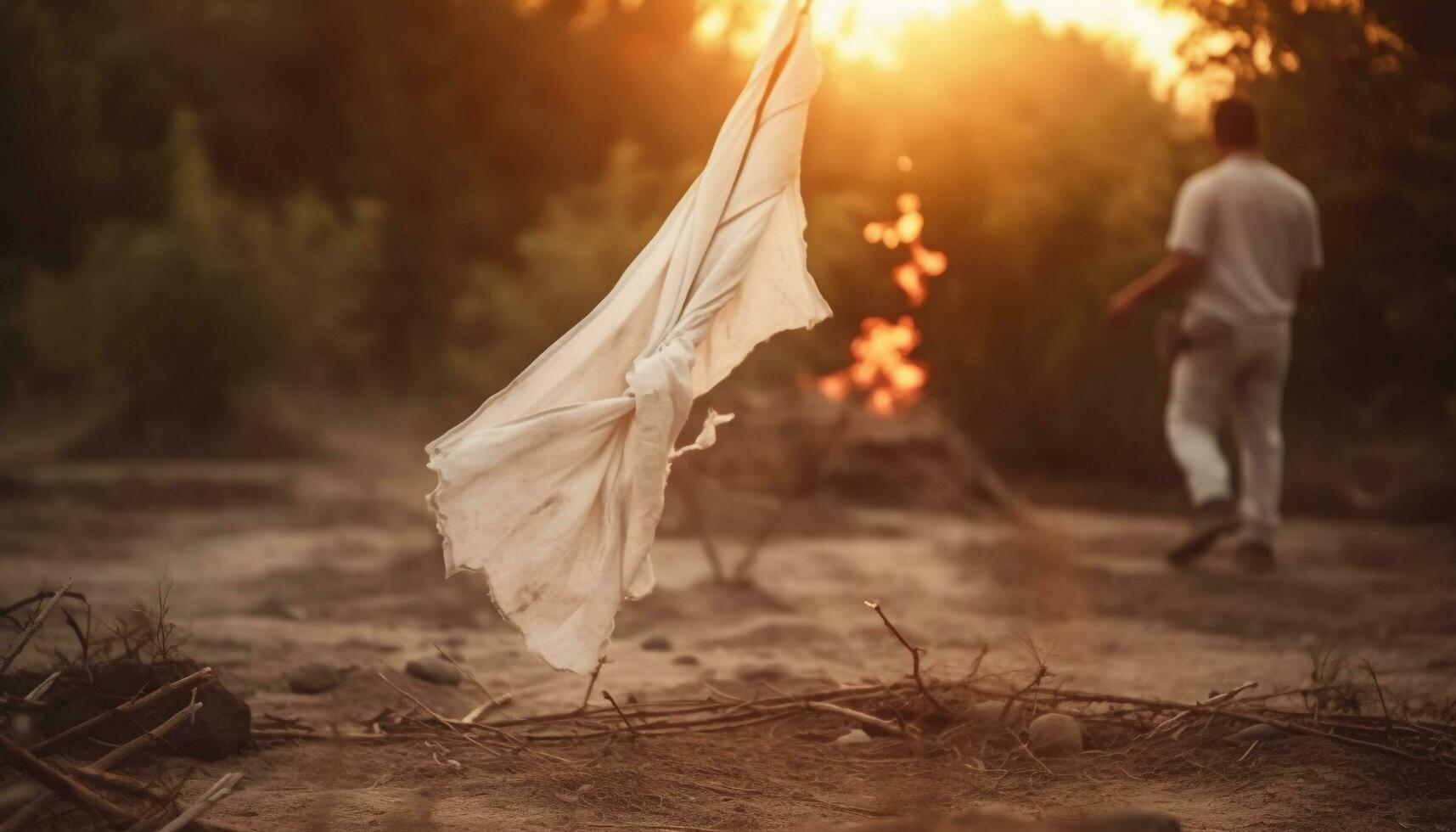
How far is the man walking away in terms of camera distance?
6352mm

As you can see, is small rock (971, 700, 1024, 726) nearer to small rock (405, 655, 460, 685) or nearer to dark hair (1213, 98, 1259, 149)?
small rock (405, 655, 460, 685)

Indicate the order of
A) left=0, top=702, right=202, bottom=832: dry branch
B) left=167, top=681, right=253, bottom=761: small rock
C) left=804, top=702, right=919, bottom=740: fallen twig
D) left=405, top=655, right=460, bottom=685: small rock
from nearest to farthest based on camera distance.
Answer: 1. left=0, top=702, right=202, bottom=832: dry branch
2. left=167, top=681, right=253, bottom=761: small rock
3. left=804, top=702, right=919, bottom=740: fallen twig
4. left=405, top=655, right=460, bottom=685: small rock

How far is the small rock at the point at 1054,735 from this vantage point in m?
3.23

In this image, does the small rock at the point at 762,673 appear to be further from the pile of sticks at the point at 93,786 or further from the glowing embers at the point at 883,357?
the glowing embers at the point at 883,357

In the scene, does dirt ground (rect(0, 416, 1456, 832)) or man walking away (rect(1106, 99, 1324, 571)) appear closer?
dirt ground (rect(0, 416, 1456, 832))

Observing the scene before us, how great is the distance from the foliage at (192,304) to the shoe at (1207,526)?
23.3 ft

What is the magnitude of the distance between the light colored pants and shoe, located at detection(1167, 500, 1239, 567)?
0.04 metres

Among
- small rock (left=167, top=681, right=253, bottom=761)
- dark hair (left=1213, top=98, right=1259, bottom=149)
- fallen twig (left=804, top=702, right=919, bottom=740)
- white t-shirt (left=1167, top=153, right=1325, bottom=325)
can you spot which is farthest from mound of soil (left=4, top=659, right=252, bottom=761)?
dark hair (left=1213, top=98, right=1259, bottom=149)

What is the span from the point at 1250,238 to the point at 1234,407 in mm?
783

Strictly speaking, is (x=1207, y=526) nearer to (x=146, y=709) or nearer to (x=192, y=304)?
(x=146, y=709)

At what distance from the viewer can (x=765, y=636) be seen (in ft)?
16.4

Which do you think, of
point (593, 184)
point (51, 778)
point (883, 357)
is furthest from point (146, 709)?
point (593, 184)

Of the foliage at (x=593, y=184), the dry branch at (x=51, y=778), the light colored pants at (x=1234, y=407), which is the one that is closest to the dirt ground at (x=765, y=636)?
the dry branch at (x=51, y=778)

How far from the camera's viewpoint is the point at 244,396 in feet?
37.8
